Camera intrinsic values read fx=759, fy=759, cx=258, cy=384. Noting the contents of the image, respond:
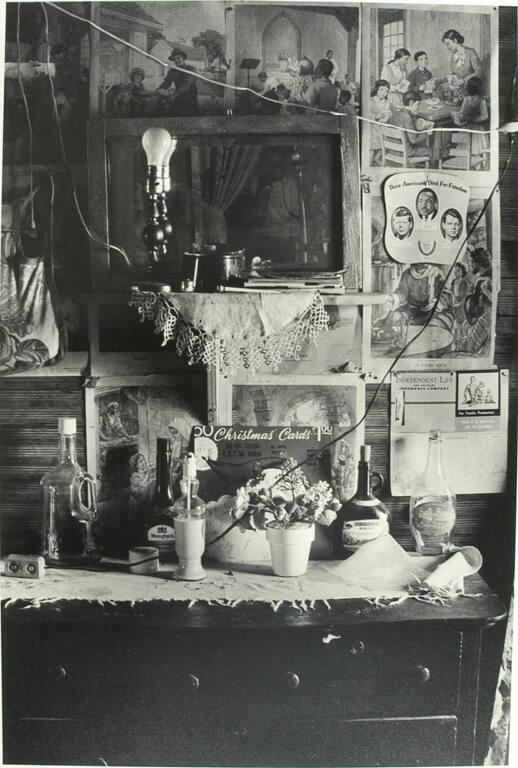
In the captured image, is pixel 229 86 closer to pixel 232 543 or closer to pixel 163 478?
pixel 163 478

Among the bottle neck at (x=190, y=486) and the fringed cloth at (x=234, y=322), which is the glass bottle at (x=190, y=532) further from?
the fringed cloth at (x=234, y=322)

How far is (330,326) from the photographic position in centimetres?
176

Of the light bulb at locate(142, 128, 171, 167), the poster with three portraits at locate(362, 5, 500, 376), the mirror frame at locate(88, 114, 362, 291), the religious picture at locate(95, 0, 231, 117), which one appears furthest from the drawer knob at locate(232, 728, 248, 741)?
the religious picture at locate(95, 0, 231, 117)

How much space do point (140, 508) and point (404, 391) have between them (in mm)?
681

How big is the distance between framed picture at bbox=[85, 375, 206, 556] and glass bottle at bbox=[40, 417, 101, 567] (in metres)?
0.04

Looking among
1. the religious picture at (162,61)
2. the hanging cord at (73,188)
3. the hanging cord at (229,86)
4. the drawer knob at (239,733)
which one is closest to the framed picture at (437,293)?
the hanging cord at (229,86)

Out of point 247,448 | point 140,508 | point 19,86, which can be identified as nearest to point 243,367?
point 247,448

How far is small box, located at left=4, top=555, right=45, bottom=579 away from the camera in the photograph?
168 centimetres

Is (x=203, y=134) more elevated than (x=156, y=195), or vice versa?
(x=203, y=134)

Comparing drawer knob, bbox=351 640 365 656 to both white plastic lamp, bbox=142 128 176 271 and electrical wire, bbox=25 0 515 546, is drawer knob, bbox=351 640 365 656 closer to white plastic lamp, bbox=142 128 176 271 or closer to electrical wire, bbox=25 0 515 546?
electrical wire, bbox=25 0 515 546

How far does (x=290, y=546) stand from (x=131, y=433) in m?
0.46

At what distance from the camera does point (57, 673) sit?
5.25ft

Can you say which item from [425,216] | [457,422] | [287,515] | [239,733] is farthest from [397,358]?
[239,733]

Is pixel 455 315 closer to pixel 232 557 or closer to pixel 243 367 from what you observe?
pixel 243 367
